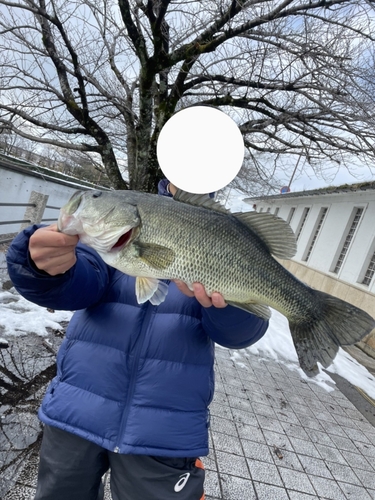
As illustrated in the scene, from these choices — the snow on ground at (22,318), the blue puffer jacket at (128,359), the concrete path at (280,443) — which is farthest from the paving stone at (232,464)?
the snow on ground at (22,318)

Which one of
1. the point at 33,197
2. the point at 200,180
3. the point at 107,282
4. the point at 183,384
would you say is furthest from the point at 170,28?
the point at 183,384

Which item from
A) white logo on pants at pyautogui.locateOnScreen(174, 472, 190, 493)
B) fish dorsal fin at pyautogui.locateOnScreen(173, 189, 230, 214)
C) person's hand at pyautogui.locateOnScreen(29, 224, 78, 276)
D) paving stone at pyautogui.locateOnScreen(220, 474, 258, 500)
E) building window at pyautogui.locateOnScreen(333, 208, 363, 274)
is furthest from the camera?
building window at pyautogui.locateOnScreen(333, 208, 363, 274)

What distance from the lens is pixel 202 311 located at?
6.01ft

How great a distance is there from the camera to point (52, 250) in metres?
1.49

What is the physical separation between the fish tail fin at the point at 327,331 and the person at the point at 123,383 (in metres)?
0.24

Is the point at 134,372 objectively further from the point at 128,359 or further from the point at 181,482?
the point at 181,482

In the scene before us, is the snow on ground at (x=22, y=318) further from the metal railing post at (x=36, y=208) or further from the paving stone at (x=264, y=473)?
the paving stone at (x=264, y=473)

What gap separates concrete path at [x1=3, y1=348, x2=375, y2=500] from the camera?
3.07 m

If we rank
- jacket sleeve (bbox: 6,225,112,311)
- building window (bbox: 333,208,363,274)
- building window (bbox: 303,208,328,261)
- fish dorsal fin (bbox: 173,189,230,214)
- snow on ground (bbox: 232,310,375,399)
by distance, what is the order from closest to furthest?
jacket sleeve (bbox: 6,225,112,311)
fish dorsal fin (bbox: 173,189,230,214)
snow on ground (bbox: 232,310,375,399)
building window (bbox: 333,208,363,274)
building window (bbox: 303,208,328,261)

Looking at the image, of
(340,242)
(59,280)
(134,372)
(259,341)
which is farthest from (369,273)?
(59,280)

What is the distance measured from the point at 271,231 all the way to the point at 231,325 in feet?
1.77

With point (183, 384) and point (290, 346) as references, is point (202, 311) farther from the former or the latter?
point (290, 346)

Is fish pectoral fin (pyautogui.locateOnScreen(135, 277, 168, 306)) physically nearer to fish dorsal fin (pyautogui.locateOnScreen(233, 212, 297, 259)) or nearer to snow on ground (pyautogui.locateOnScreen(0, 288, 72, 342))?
fish dorsal fin (pyautogui.locateOnScreen(233, 212, 297, 259))

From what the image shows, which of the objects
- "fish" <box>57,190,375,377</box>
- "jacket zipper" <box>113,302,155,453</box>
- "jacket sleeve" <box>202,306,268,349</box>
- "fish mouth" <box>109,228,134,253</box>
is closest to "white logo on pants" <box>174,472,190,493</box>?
"jacket zipper" <box>113,302,155,453</box>
